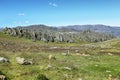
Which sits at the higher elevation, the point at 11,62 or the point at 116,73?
the point at 11,62

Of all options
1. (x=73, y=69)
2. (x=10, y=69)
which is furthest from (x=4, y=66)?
(x=73, y=69)

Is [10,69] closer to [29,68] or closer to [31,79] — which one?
[29,68]

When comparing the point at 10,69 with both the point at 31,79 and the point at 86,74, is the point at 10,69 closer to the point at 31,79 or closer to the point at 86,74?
the point at 31,79

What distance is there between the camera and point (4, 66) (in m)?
33.2

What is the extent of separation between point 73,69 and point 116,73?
752 centimetres

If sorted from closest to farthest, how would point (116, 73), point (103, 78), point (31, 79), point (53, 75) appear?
point (31, 79)
point (53, 75)
point (103, 78)
point (116, 73)

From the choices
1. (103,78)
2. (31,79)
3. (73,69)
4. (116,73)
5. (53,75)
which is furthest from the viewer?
(116,73)

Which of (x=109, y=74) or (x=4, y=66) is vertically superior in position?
(x=4, y=66)

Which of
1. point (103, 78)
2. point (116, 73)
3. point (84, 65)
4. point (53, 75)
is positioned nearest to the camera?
point (53, 75)

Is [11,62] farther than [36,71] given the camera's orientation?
Yes

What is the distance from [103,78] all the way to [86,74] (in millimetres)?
2374

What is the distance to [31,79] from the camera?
28516 millimetres

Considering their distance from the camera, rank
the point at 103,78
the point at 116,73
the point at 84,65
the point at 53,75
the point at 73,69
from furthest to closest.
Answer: the point at 84,65 < the point at 116,73 < the point at 73,69 < the point at 103,78 < the point at 53,75

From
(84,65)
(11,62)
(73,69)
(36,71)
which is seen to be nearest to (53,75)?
(36,71)
